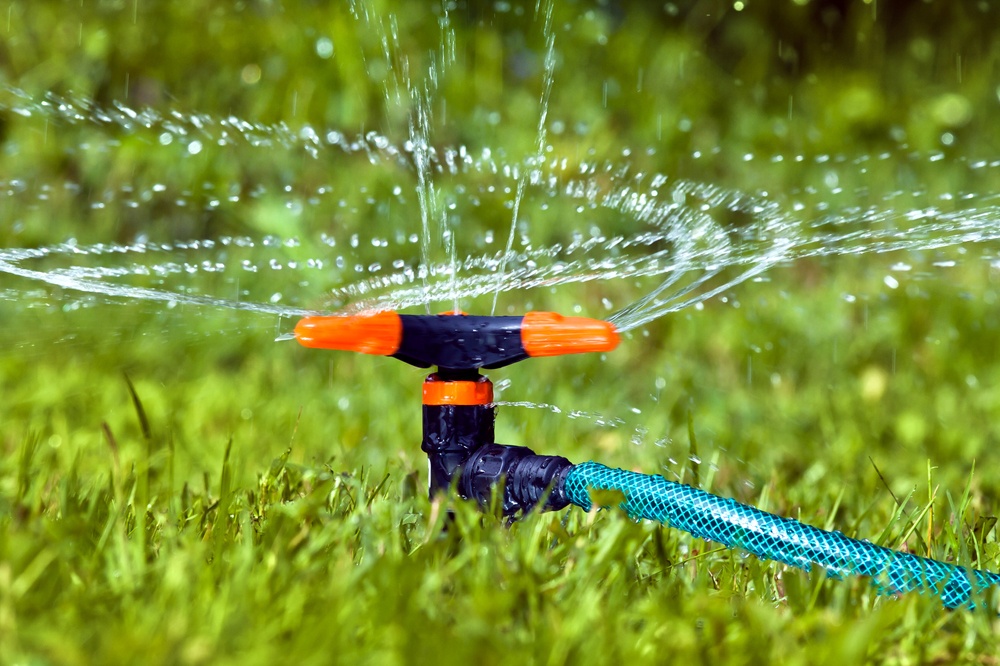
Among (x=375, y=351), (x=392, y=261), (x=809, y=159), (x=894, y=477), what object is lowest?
(x=894, y=477)

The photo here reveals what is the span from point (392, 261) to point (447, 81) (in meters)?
0.55

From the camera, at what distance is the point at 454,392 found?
4.35 ft

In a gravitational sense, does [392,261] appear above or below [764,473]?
above

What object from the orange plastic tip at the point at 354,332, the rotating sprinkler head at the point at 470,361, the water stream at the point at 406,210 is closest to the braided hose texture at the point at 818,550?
the rotating sprinkler head at the point at 470,361

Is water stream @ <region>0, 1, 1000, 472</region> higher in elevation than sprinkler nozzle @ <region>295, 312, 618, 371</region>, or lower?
higher

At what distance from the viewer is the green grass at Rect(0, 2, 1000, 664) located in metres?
1.02

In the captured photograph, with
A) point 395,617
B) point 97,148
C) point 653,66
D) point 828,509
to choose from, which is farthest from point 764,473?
point 97,148

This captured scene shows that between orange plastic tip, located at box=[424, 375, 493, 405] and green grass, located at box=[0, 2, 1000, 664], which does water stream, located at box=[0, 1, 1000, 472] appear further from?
orange plastic tip, located at box=[424, 375, 493, 405]

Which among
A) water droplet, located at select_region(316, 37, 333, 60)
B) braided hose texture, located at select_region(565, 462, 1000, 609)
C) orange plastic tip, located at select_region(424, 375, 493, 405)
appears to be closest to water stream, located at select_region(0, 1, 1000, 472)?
water droplet, located at select_region(316, 37, 333, 60)

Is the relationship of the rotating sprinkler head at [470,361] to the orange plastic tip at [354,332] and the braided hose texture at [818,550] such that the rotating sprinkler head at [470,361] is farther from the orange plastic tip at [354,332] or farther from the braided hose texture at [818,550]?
the braided hose texture at [818,550]

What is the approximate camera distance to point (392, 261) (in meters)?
2.89

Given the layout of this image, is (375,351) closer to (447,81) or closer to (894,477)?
(894,477)

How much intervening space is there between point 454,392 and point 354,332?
6.1 inches

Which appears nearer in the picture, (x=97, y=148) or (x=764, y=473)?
(x=764, y=473)
